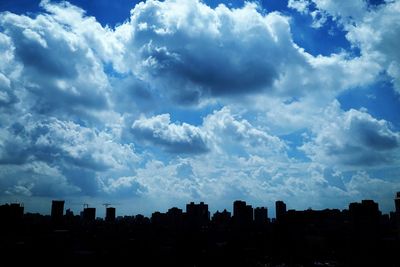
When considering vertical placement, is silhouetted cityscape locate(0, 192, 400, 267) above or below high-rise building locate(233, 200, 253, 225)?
below

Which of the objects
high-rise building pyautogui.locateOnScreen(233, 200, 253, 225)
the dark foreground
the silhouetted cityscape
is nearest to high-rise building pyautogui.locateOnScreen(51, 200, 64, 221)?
the silhouetted cityscape

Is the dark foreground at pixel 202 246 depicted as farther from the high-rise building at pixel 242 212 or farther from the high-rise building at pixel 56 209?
the high-rise building at pixel 242 212

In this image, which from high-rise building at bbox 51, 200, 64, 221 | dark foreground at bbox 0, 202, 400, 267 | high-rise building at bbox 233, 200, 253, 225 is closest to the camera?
dark foreground at bbox 0, 202, 400, 267

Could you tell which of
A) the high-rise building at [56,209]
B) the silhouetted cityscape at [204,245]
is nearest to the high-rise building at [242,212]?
the silhouetted cityscape at [204,245]

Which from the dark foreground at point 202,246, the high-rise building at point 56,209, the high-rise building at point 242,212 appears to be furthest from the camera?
the high-rise building at point 242,212

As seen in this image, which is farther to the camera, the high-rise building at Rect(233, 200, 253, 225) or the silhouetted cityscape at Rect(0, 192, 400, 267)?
the high-rise building at Rect(233, 200, 253, 225)

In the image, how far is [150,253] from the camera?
4611 inches

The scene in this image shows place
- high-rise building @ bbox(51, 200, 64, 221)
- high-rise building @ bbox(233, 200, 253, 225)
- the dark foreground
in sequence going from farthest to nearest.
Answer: high-rise building @ bbox(233, 200, 253, 225) < high-rise building @ bbox(51, 200, 64, 221) < the dark foreground

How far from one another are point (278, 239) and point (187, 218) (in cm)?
5384

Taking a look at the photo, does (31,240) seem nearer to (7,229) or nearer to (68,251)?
(68,251)

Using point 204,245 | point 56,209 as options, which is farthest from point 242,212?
point 56,209

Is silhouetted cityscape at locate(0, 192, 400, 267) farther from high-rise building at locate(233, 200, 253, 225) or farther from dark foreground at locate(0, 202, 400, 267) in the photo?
high-rise building at locate(233, 200, 253, 225)

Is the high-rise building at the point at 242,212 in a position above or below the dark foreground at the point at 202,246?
above

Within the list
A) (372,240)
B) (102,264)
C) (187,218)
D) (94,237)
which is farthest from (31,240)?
(372,240)
